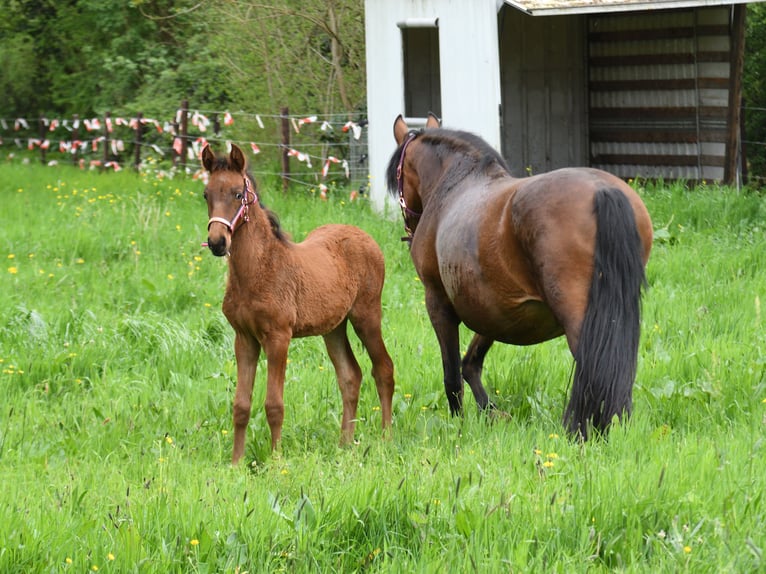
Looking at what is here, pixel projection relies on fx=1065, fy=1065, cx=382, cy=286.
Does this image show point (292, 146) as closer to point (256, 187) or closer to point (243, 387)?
point (256, 187)

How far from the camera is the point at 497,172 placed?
263 inches

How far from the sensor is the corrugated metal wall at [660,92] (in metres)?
15.4

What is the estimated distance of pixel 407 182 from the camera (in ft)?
24.4

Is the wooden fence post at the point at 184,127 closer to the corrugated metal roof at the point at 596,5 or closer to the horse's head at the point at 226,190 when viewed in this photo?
the corrugated metal roof at the point at 596,5

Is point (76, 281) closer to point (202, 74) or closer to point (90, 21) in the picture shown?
point (202, 74)

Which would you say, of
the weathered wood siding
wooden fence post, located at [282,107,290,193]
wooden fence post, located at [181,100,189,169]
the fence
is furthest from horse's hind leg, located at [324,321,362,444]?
wooden fence post, located at [181,100,189,169]

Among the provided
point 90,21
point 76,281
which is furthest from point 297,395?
point 90,21

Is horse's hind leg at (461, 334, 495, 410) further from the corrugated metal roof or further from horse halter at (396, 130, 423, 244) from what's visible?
the corrugated metal roof

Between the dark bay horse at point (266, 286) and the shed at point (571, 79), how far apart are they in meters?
7.33

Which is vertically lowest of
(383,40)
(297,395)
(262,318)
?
(297,395)

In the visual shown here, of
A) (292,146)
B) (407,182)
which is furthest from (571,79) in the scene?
(407,182)

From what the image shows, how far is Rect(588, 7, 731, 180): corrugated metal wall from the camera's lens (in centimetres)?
1545

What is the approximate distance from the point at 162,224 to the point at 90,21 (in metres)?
17.0

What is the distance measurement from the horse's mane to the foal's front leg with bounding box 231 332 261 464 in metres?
1.86
